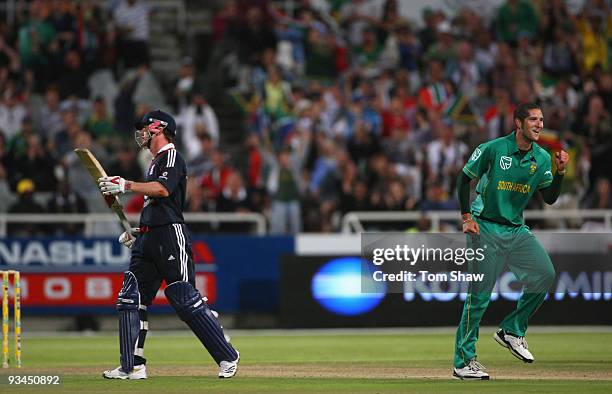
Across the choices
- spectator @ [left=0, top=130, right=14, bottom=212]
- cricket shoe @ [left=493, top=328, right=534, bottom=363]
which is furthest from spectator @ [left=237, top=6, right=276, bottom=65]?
cricket shoe @ [left=493, top=328, right=534, bottom=363]

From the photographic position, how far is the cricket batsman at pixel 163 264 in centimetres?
1173

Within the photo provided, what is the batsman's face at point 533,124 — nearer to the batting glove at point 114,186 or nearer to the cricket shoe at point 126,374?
the batting glove at point 114,186

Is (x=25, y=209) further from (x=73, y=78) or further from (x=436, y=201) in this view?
(x=436, y=201)

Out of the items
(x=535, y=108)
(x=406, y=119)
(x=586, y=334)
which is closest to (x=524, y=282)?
(x=535, y=108)

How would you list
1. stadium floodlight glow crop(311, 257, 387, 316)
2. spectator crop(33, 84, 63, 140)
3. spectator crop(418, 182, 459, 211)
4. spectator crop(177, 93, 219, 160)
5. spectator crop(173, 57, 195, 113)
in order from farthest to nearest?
spectator crop(173, 57, 195, 113)
spectator crop(33, 84, 63, 140)
spectator crop(177, 93, 219, 160)
spectator crop(418, 182, 459, 211)
stadium floodlight glow crop(311, 257, 387, 316)

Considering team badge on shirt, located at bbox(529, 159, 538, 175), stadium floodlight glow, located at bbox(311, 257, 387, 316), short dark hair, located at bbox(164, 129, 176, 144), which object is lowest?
stadium floodlight glow, located at bbox(311, 257, 387, 316)

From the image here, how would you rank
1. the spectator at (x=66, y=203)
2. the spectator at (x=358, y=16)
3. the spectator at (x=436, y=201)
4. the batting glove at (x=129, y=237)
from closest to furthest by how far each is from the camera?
the batting glove at (x=129, y=237) < the spectator at (x=436, y=201) < the spectator at (x=66, y=203) < the spectator at (x=358, y=16)

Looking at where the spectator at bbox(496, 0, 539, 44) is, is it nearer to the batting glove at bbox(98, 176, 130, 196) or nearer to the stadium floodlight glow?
the stadium floodlight glow

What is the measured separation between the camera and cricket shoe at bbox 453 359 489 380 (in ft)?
38.8

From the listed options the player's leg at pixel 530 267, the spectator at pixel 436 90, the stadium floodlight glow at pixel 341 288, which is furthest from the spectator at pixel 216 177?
the player's leg at pixel 530 267

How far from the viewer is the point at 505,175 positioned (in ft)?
39.8

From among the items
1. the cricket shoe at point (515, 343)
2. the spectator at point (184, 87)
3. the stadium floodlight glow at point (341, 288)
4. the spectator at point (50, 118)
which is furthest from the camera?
the spectator at point (184, 87)

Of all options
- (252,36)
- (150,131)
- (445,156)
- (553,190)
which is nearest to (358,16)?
(252,36)

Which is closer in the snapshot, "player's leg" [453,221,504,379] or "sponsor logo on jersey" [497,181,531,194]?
"player's leg" [453,221,504,379]
